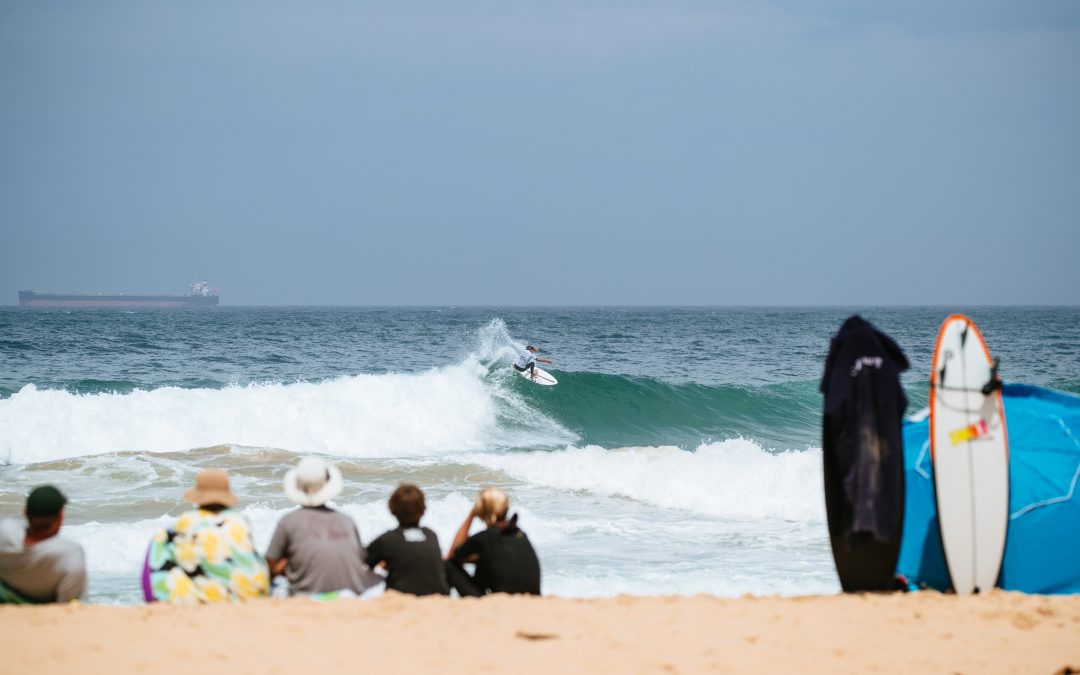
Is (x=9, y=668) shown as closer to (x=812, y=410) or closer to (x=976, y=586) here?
(x=976, y=586)

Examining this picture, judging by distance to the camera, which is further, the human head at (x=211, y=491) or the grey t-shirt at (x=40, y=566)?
the human head at (x=211, y=491)

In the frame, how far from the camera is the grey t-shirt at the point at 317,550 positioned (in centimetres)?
519

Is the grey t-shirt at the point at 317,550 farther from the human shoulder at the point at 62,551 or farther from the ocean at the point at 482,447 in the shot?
the ocean at the point at 482,447

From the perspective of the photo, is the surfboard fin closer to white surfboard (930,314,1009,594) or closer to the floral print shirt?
white surfboard (930,314,1009,594)

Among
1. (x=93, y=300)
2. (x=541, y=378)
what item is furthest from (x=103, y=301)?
(x=541, y=378)

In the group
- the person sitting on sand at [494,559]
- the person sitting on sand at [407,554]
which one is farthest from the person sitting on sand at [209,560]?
the person sitting on sand at [494,559]

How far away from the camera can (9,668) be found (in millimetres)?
4109

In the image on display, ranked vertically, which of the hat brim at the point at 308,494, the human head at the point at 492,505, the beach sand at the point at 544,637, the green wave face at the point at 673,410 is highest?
the hat brim at the point at 308,494

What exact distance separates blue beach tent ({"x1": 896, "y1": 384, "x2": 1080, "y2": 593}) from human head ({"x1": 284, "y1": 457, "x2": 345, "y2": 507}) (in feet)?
11.1

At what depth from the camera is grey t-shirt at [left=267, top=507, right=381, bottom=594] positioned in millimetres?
5191

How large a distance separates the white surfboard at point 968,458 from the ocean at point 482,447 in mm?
2301

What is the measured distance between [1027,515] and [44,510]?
18.0ft

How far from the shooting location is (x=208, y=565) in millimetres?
5109

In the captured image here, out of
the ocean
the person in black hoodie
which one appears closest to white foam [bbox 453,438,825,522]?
the ocean
